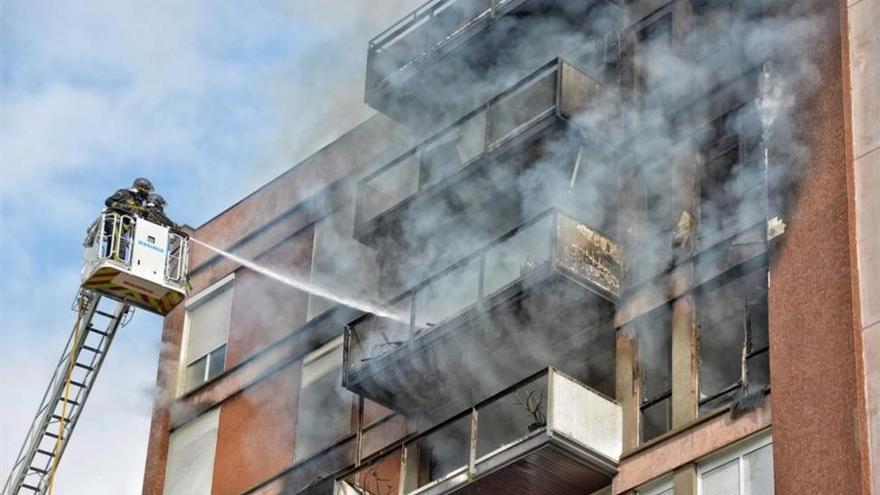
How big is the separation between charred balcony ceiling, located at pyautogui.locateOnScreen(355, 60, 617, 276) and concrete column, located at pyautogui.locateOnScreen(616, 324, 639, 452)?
6.32 ft

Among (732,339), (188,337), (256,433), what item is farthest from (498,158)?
(188,337)

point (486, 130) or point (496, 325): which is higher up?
point (486, 130)

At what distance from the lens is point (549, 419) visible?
2677 centimetres

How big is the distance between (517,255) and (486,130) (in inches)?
84.8

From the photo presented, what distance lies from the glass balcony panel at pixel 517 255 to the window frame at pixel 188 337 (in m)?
7.45

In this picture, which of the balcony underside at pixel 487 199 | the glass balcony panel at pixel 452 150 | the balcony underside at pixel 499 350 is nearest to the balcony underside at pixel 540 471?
the balcony underside at pixel 499 350

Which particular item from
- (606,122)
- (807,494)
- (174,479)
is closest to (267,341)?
(174,479)

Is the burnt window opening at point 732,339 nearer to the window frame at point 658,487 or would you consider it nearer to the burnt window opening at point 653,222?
the window frame at point 658,487

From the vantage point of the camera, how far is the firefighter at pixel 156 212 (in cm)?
3766

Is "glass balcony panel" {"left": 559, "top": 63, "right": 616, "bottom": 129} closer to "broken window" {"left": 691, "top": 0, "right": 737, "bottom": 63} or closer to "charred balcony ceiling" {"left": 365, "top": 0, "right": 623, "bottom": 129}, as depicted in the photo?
"charred balcony ceiling" {"left": 365, "top": 0, "right": 623, "bottom": 129}

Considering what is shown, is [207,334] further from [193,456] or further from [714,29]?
[714,29]

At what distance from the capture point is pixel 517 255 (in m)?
29.4

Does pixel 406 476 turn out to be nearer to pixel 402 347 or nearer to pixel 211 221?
pixel 402 347

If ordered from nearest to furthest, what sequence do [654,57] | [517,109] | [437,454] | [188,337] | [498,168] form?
[654,57]
[498,168]
[437,454]
[517,109]
[188,337]
